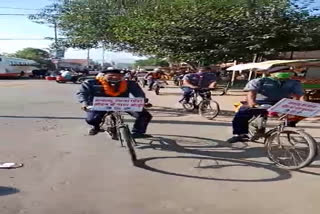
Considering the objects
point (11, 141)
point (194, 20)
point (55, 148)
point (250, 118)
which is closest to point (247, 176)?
point (250, 118)

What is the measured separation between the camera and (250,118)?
26.2 ft

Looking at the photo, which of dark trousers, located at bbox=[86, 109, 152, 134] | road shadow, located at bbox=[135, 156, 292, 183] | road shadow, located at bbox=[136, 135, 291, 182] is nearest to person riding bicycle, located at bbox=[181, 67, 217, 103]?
road shadow, located at bbox=[136, 135, 291, 182]

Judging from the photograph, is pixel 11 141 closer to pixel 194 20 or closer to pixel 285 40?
pixel 194 20

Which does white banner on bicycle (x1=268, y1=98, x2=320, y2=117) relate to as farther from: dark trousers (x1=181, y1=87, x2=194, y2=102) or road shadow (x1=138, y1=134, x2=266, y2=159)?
dark trousers (x1=181, y1=87, x2=194, y2=102)

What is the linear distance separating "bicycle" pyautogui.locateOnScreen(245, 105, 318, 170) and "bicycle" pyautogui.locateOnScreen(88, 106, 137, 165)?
2.05 meters

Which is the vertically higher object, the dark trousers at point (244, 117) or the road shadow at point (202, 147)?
the dark trousers at point (244, 117)

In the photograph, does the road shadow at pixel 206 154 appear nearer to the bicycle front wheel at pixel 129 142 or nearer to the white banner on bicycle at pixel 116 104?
the bicycle front wheel at pixel 129 142

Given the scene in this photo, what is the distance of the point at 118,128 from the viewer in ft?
25.7

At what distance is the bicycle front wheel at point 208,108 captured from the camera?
534 inches

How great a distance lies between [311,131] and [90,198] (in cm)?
684

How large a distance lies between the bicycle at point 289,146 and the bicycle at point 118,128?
2.05m

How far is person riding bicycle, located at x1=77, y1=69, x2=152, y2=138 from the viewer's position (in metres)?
8.33

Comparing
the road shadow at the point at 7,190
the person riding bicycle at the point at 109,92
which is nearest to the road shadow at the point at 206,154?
the person riding bicycle at the point at 109,92

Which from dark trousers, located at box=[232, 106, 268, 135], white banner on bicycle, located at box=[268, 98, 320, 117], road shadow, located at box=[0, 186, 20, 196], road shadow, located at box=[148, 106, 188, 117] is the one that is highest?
white banner on bicycle, located at box=[268, 98, 320, 117]
